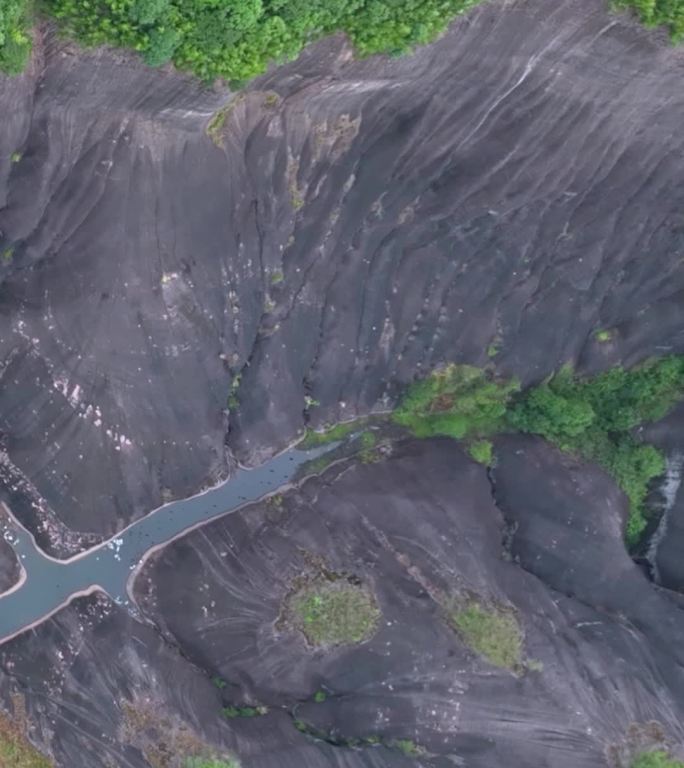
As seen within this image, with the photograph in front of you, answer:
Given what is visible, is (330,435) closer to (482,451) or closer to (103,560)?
(482,451)

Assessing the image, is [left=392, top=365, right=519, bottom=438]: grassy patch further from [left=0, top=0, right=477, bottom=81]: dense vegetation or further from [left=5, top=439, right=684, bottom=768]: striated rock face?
[left=0, top=0, right=477, bottom=81]: dense vegetation

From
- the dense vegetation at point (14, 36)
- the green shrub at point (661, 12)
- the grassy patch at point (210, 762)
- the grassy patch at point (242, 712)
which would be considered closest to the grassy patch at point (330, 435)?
the grassy patch at point (242, 712)

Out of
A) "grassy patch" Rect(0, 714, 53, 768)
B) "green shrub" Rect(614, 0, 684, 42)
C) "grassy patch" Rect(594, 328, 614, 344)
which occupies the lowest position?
"grassy patch" Rect(0, 714, 53, 768)

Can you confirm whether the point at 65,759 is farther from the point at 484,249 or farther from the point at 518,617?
the point at 484,249

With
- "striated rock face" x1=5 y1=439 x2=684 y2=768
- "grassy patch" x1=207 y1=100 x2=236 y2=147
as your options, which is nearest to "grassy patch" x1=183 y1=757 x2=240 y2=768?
"striated rock face" x1=5 y1=439 x2=684 y2=768

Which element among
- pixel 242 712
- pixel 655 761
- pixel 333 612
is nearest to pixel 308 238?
pixel 333 612

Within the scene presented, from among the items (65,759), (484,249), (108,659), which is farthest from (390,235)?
(65,759)

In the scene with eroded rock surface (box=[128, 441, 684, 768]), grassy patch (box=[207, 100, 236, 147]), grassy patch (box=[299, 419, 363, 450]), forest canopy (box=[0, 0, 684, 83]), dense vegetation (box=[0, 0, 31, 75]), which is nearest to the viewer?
dense vegetation (box=[0, 0, 31, 75])

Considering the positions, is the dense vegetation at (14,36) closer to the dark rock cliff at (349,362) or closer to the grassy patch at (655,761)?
the dark rock cliff at (349,362)
